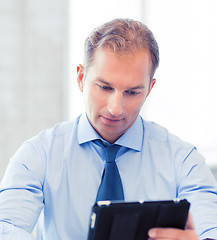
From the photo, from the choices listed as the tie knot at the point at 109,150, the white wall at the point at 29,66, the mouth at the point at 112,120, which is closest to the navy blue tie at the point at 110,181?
the tie knot at the point at 109,150

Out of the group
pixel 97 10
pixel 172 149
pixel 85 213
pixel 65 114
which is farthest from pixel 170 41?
pixel 85 213

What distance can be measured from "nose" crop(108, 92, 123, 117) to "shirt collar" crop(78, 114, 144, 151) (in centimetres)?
20

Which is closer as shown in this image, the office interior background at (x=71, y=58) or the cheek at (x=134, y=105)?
the cheek at (x=134, y=105)

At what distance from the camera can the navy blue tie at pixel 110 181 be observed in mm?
1502

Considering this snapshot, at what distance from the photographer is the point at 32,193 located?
1475 mm

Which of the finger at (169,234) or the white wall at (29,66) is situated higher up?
the white wall at (29,66)

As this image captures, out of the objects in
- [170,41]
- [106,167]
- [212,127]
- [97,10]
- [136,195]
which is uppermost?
[97,10]

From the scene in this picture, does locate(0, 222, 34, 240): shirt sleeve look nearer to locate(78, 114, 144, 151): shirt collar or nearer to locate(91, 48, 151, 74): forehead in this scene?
locate(78, 114, 144, 151): shirt collar

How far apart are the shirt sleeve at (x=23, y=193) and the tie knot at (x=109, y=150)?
22 cm

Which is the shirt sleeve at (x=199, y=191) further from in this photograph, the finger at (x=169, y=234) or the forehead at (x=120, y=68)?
the forehead at (x=120, y=68)

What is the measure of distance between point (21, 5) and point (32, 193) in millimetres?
1268

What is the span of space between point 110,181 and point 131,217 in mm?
467

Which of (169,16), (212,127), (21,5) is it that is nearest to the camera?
(21,5)

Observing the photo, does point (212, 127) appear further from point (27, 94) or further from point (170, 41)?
point (27, 94)
